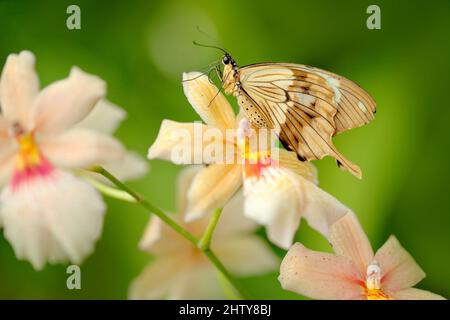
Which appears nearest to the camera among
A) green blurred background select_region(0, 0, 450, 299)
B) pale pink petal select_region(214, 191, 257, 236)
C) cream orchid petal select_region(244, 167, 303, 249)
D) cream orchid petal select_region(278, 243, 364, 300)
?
cream orchid petal select_region(244, 167, 303, 249)

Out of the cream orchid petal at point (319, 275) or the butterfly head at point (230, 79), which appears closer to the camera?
the cream orchid petal at point (319, 275)

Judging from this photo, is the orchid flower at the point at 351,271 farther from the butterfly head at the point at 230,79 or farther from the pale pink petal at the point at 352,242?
the butterfly head at the point at 230,79

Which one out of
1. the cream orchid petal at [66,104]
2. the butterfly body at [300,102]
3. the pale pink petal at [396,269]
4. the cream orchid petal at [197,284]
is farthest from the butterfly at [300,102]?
the cream orchid petal at [197,284]

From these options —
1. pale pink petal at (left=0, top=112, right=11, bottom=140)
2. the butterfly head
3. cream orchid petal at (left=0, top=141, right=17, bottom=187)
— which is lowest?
cream orchid petal at (left=0, top=141, right=17, bottom=187)

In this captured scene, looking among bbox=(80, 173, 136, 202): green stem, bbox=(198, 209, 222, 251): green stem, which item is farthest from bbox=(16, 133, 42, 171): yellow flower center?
bbox=(198, 209, 222, 251): green stem

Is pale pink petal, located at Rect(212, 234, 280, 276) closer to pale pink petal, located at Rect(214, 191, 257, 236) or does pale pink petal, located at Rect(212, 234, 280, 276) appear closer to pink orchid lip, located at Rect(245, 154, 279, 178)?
pale pink petal, located at Rect(214, 191, 257, 236)
